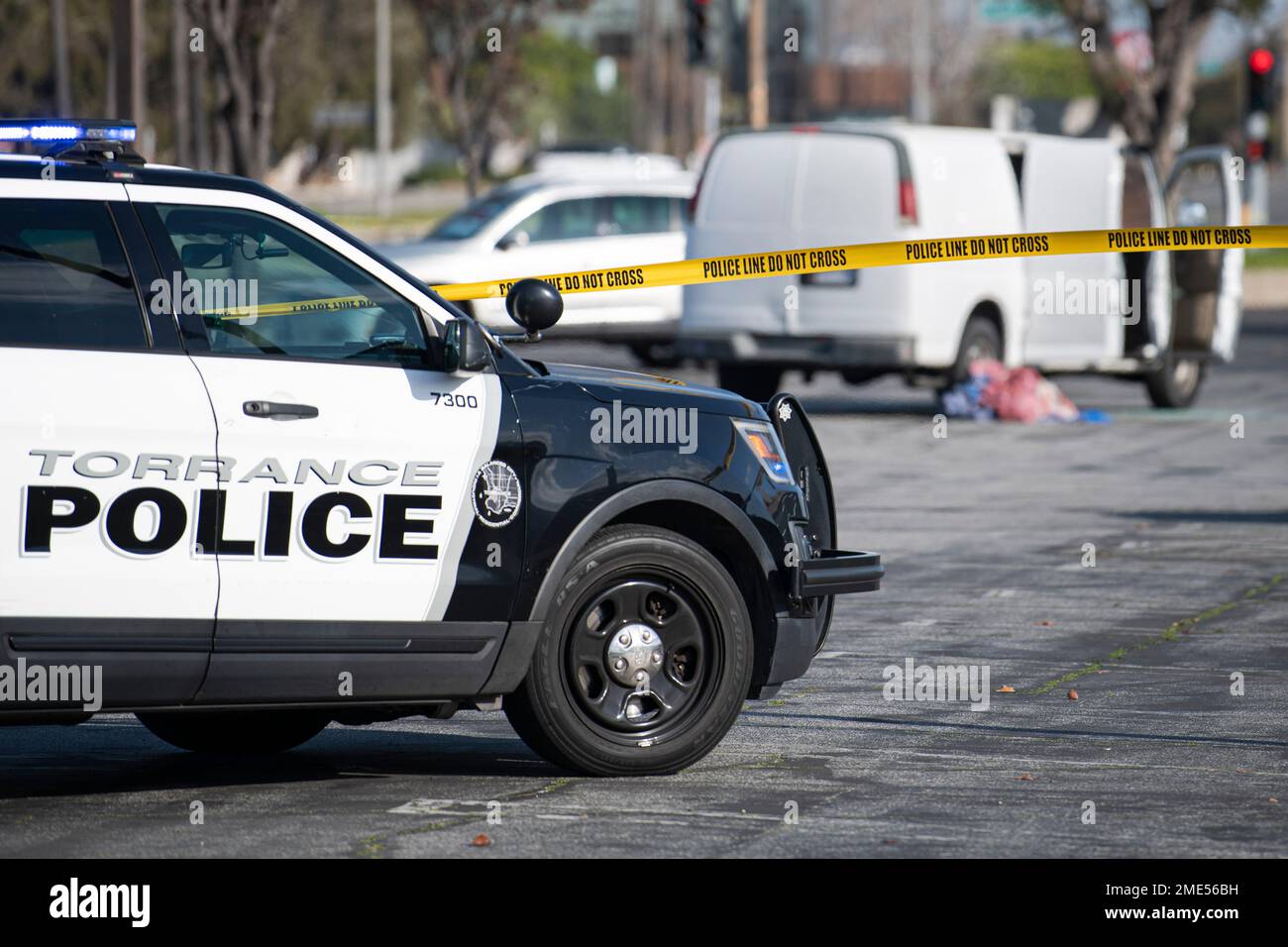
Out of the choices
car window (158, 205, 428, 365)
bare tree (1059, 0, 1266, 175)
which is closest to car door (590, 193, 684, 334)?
bare tree (1059, 0, 1266, 175)

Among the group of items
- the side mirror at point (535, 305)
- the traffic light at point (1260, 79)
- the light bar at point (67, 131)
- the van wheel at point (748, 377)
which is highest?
the traffic light at point (1260, 79)

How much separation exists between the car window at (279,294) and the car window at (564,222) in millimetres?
15323

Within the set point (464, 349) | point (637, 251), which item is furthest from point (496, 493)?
point (637, 251)

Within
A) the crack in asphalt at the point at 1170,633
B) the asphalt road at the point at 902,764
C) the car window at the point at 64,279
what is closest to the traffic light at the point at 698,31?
the asphalt road at the point at 902,764

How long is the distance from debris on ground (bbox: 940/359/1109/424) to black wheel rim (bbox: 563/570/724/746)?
12.3 metres

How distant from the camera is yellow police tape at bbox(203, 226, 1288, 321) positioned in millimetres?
8961

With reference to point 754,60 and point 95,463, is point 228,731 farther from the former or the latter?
point 754,60

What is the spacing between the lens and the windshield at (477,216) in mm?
21625

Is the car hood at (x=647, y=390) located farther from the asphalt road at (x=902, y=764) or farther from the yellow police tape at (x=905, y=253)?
the yellow police tape at (x=905, y=253)

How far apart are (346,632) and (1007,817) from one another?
191cm

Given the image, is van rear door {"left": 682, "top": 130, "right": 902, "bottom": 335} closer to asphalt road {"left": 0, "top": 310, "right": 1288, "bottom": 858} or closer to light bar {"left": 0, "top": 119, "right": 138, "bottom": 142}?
asphalt road {"left": 0, "top": 310, "right": 1288, "bottom": 858}

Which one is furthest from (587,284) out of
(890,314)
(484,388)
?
(890,314)

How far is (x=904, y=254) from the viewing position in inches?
376

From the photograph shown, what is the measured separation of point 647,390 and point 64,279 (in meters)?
1.75
